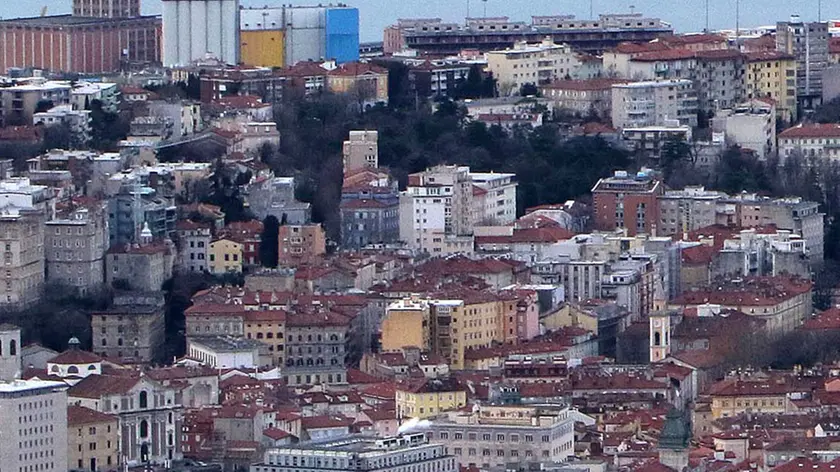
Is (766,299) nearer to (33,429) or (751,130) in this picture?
(751,130)

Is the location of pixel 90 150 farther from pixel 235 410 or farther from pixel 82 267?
pixel 235 410

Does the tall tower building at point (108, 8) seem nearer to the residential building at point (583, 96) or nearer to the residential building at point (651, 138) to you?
the residential building at point (583, 96)

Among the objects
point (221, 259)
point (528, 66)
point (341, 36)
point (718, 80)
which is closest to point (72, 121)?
point (221, 259)

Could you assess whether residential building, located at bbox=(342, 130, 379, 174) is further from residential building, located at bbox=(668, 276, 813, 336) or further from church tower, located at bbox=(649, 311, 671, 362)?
church tower, located at bbox=(649, 311, 671, 362)

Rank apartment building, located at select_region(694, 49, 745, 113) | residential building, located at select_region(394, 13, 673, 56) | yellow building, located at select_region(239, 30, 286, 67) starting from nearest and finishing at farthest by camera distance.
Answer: apartment building, located at select_region(694, 49, 745, 113)
yellow building, located at select_region(239, 30, 286, 67)
residential building, located at select_region(394, 13, 673, 56)

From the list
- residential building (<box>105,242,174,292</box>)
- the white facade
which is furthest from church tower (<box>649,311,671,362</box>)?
the white facade

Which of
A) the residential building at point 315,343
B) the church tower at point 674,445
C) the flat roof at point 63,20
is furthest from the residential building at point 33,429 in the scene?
the flat roof at point 63,20

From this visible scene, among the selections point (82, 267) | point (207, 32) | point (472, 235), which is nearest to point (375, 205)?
point (472, 235)
